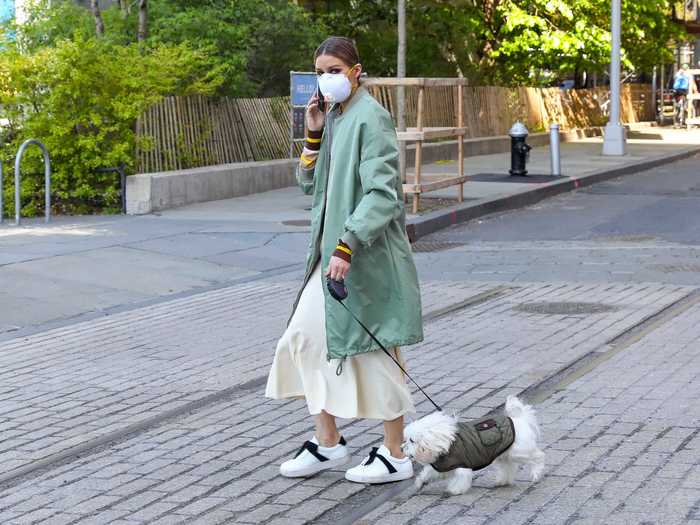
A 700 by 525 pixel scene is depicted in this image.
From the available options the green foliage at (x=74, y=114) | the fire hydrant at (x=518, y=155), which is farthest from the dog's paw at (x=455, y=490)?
the fire hydrant at (x=518, y=155)

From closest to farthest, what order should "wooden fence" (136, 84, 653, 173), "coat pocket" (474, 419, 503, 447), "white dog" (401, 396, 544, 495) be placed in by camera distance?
"white dog" (401, 396, 544, 495) → "coat pocket" (474, 419, 503, 447) → "wooden fence" (136, 84, 653, 173)

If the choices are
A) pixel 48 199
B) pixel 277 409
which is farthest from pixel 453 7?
pixel 277 409

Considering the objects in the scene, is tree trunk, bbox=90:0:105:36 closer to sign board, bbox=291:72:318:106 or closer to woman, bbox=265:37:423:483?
sign board, bbox=291:72:318:106

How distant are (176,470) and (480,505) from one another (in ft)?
4.71

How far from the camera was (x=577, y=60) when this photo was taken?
103 ft

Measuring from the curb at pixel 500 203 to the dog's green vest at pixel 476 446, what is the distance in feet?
30.8

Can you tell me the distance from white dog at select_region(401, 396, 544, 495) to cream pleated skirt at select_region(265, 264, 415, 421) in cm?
22

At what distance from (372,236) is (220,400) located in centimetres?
240

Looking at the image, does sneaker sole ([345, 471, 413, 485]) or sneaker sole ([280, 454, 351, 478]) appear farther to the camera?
sneaker sole ([280, 454, 351, 478])

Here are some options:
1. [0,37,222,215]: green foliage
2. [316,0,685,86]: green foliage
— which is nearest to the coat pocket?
[0,37,222,215]: green foliage

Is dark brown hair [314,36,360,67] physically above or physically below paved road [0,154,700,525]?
above

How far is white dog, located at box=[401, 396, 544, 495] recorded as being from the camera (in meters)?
4.98

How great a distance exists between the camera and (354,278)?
17.2ft

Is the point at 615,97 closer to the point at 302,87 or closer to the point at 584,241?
the point at 302,87
